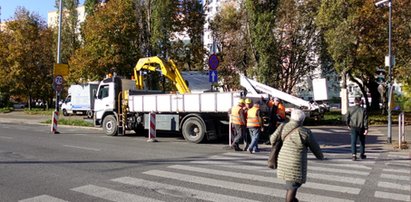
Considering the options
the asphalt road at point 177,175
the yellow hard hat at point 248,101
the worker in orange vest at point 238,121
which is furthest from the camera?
the yellow hard hat at point 248,101

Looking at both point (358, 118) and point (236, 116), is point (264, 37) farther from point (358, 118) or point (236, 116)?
point (358, 118)

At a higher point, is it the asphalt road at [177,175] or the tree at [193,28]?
the tree at [193,28]

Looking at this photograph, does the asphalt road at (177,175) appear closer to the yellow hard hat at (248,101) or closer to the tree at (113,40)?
the yellow hard hat at (248,101)

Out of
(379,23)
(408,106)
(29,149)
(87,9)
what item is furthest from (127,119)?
(408,106)

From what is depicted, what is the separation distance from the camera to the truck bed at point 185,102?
49.8 ft

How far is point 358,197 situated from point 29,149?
10.2 meters

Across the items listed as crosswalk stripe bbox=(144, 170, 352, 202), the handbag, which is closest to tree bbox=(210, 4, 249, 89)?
crosswalk stripe bbox=(144, 170, 352, 202)

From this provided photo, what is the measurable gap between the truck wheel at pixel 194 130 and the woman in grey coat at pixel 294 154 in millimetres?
10398

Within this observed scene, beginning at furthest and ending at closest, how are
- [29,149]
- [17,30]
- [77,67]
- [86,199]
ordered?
[17,30] < [77,67] < [29,149] < [86,199]

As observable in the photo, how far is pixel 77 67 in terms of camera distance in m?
35.0

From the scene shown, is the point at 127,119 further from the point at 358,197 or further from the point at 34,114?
the point at 34,114

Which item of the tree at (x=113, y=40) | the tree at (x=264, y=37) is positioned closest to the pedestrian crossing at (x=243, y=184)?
the tree at (x=264, y=37)

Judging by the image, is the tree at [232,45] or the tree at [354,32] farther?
the tree at [232,45]

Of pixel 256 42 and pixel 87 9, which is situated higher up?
pixel 87 9
